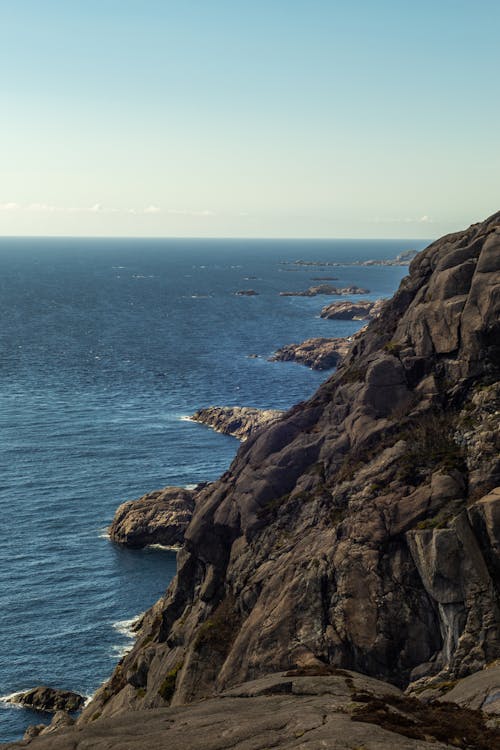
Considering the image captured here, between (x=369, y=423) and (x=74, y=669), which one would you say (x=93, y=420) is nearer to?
(x=74, y=669)

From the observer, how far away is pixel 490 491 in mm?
37781

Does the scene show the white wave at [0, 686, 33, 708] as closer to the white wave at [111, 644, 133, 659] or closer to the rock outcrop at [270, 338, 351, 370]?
the white wave at [111, 644, 133, 659]

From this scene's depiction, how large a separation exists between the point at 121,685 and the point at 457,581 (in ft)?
94.4

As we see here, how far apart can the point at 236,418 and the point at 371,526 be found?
9396cm

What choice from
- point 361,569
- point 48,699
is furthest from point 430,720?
point 48,699

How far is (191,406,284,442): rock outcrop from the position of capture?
130m

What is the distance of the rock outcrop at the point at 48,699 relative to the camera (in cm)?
6144

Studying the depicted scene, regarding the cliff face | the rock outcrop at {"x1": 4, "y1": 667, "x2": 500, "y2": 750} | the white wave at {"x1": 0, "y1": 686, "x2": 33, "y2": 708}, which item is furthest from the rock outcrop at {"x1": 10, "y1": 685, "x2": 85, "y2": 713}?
the rock outcrop at {"x1": 4, "y1": 667, "x2": 500, "y2": 750}

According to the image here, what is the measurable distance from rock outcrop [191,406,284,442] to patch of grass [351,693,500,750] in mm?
98270

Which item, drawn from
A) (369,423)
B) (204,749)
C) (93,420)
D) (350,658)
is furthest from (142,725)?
(93,420)

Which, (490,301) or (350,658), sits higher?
(490,301)

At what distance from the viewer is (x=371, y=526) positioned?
40938 mm

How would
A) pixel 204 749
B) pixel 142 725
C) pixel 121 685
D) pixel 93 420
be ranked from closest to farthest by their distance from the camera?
pixel 204 749, pixel 142 725, pixel 121 685, pixel 93 420

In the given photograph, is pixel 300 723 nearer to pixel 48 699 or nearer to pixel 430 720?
pixel 430 720
